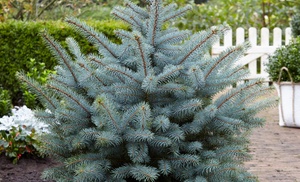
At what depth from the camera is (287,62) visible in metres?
7.47

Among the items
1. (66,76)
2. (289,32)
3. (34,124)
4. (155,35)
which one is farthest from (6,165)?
(289,32)

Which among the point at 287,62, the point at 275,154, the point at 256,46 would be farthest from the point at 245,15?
the point at 275,154

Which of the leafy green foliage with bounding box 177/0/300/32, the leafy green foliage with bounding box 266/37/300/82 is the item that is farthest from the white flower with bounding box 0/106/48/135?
the leafy green foliage with bounding box 177/0/300/32

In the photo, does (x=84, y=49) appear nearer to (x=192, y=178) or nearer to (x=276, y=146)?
(x=276, y=146)

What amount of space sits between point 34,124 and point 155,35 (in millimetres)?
2074

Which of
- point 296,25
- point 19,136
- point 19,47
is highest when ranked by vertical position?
point 296,25

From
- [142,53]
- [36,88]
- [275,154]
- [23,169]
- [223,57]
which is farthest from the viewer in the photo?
[275,154]

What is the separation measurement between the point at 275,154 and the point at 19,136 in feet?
9.62

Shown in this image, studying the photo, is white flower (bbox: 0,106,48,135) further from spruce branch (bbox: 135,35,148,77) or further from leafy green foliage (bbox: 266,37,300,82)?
leafy green foliage (bbox: 266,37,300,82)

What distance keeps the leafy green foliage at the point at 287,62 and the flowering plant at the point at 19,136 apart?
402 centimetres

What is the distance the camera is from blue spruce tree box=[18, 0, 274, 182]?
9.36ft

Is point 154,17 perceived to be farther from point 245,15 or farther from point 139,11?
point 245,15

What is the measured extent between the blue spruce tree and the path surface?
1.13 metres

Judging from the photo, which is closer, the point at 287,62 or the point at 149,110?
the point at 149,110
